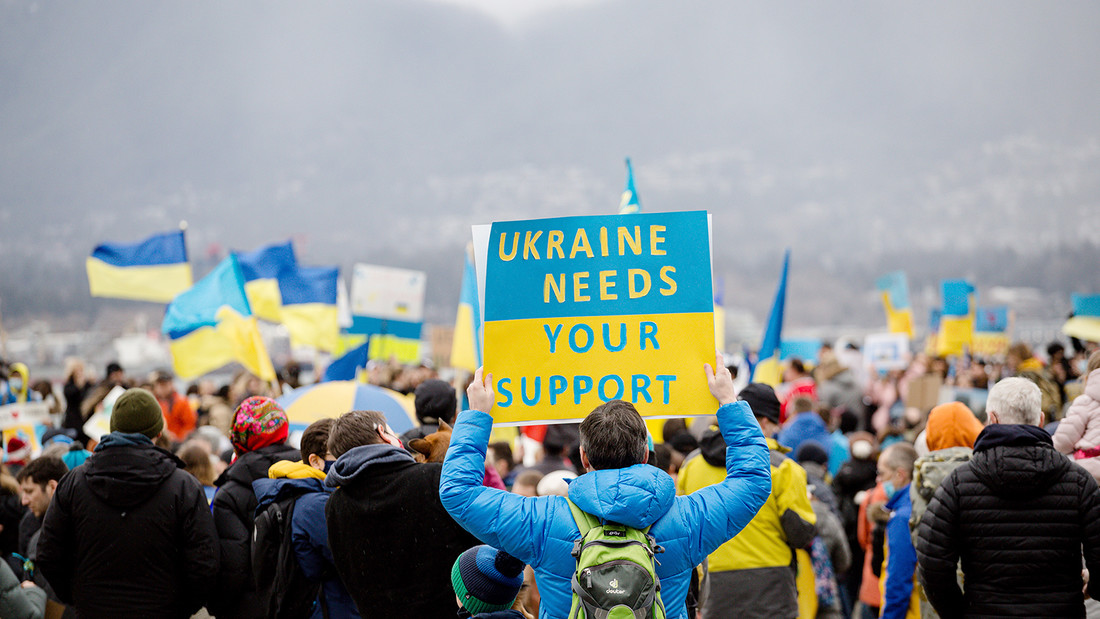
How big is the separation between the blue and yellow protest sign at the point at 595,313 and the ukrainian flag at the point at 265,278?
923cm

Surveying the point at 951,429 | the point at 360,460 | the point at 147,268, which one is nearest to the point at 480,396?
the point at 360,460

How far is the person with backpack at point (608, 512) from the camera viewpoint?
A: 8.18 feet

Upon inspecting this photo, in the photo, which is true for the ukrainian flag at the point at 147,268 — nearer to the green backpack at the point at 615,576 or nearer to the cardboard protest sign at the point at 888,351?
the green backpack at the point at 615,576

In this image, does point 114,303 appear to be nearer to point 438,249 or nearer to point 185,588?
point 438,249

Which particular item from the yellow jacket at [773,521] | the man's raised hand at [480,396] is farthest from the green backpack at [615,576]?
the yellow jacket at [773,521]

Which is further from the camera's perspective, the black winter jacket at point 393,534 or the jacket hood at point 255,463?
the jacket hood at point 255,463

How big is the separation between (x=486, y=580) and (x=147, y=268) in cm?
969

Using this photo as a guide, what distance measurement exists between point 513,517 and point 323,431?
1510 mm

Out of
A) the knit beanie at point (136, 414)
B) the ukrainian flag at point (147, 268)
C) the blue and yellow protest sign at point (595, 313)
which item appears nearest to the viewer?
the blue and yellow protest sign at point (595, 313)

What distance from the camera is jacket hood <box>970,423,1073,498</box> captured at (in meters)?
3.40

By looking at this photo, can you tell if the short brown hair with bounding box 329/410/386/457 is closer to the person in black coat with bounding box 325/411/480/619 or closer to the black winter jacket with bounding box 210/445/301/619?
the person in black coat with bounding box 325/411/480/619

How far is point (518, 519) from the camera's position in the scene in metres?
2.61

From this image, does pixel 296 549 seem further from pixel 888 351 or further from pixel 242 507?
pixel 888 351

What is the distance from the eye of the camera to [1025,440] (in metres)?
3.45
